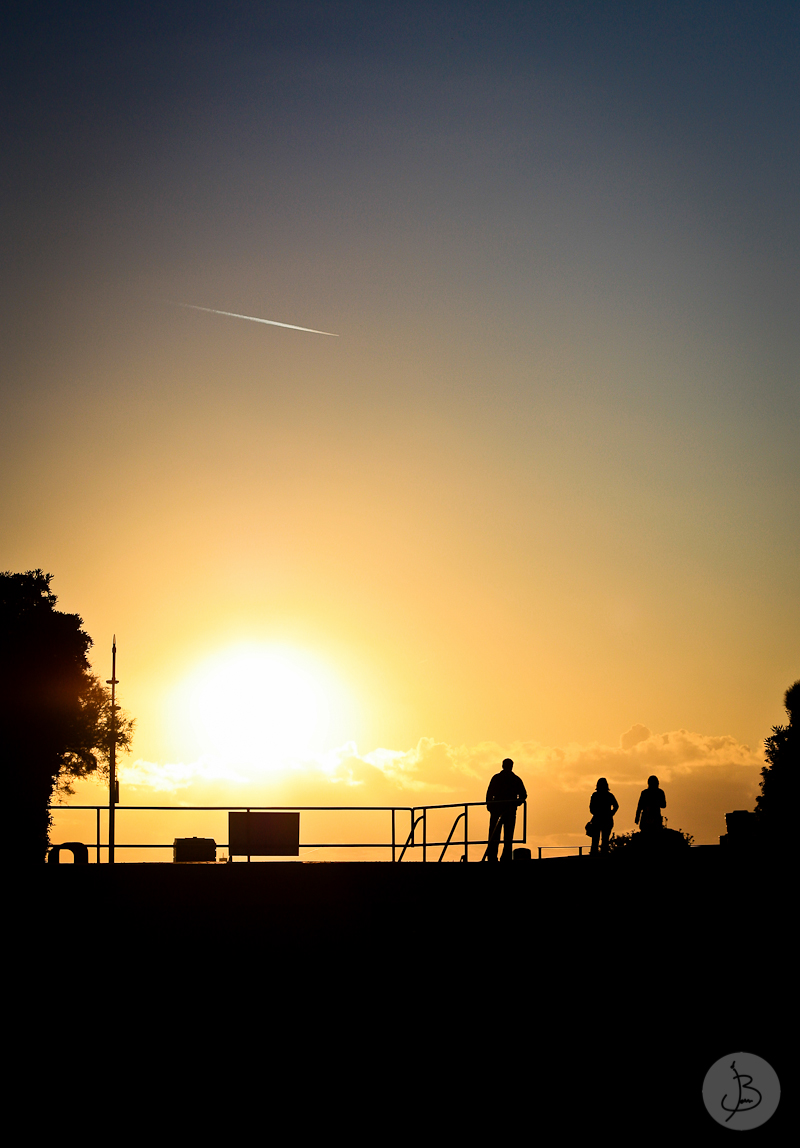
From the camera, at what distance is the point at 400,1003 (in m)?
12.1

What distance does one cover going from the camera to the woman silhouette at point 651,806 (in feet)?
66.4

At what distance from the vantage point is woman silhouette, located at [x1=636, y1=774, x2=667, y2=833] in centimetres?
2023

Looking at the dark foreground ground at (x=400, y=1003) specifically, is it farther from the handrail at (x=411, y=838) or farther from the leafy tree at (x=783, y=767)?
the leafy tree at (x=783, y=767)

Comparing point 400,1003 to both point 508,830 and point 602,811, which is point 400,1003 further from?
point 602,811

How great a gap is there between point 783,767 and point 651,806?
4567 cm

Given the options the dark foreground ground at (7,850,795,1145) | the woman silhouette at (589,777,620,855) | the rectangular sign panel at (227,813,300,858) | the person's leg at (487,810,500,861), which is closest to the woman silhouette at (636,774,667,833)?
the woman silhouette at (589,777,620,855)

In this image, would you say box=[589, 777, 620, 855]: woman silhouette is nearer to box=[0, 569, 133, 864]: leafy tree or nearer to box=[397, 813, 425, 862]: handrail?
box=[397, 813, 425, 862]: handrail

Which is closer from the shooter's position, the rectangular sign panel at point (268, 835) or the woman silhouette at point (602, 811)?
the woman silhouette at point (602, 811)

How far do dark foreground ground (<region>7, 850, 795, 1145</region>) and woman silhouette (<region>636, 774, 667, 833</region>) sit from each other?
4.10 m

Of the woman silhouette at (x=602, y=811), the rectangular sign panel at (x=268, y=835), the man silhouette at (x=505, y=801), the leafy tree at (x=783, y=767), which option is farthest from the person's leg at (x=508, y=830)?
the leafy tree at (x=783, y=767)

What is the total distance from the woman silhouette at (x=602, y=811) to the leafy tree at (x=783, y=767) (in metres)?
38.6

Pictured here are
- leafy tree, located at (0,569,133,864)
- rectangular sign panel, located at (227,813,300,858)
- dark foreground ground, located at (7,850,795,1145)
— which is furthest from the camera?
leafy tree, located at (0,569,133,864)

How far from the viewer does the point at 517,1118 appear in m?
10.3

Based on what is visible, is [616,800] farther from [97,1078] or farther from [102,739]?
[102,739]
